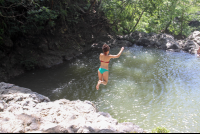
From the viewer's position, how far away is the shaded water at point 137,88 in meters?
5.90

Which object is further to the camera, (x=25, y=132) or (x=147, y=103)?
(x=147, y=103)

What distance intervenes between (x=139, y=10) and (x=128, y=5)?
256 cm

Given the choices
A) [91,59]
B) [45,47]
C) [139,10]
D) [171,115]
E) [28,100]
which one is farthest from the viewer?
[139,10]

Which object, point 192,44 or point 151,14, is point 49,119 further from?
point 151,14

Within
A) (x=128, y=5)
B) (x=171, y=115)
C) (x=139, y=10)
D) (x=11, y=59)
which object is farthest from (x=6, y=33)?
(x=139, y=10)

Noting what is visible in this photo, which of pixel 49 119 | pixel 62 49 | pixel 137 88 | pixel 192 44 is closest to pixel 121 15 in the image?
pixel 192 44

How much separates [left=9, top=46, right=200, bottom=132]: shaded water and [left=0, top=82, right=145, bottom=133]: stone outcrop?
2005 millimetres

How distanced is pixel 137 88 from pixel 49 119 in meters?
5.56

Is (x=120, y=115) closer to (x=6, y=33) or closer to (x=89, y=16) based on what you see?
(x=6, y=33)

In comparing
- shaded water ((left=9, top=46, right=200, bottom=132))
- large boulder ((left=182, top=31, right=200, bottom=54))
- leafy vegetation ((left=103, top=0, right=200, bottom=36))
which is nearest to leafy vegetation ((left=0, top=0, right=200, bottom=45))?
leafy vegetation ((left=103, top=0, right=200, bottom=36))

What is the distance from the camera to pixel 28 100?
15.6ft

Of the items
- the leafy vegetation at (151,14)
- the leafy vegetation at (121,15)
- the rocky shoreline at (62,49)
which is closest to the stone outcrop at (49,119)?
the rocky shoreline at (62,49)

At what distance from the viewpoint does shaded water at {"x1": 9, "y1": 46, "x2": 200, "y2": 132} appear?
5.90m

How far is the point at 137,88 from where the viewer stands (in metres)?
8.11
